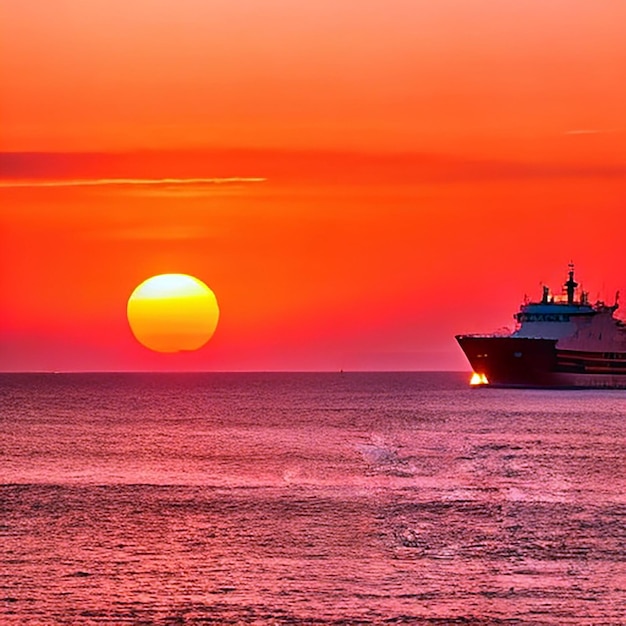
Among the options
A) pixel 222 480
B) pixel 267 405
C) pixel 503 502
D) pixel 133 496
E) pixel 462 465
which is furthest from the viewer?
pixel 267 405

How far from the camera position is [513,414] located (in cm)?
15062

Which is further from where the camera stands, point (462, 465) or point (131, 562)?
point (462, 465)

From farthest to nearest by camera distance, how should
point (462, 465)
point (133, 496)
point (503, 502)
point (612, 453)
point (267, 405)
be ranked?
point (267, 405) < point (612, 453) < point (462, 465) < point (133, 496) < point (503, 502)

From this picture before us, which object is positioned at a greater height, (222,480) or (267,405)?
(267,405)

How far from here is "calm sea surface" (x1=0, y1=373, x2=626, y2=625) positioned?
35844 millimetres

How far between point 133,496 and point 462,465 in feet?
71.1

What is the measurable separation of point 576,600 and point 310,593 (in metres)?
6.40

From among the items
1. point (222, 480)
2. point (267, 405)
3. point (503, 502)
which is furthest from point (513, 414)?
point (503, 502)

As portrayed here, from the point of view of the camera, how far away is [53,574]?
133ft

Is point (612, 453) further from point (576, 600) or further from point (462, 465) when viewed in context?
point (576, 600)

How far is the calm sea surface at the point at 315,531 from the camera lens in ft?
118

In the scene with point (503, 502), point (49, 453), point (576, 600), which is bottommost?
point (576, 600)

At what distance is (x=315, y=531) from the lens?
49.5 m

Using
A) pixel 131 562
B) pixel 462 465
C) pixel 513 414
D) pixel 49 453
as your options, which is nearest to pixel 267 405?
pixel 513 414
